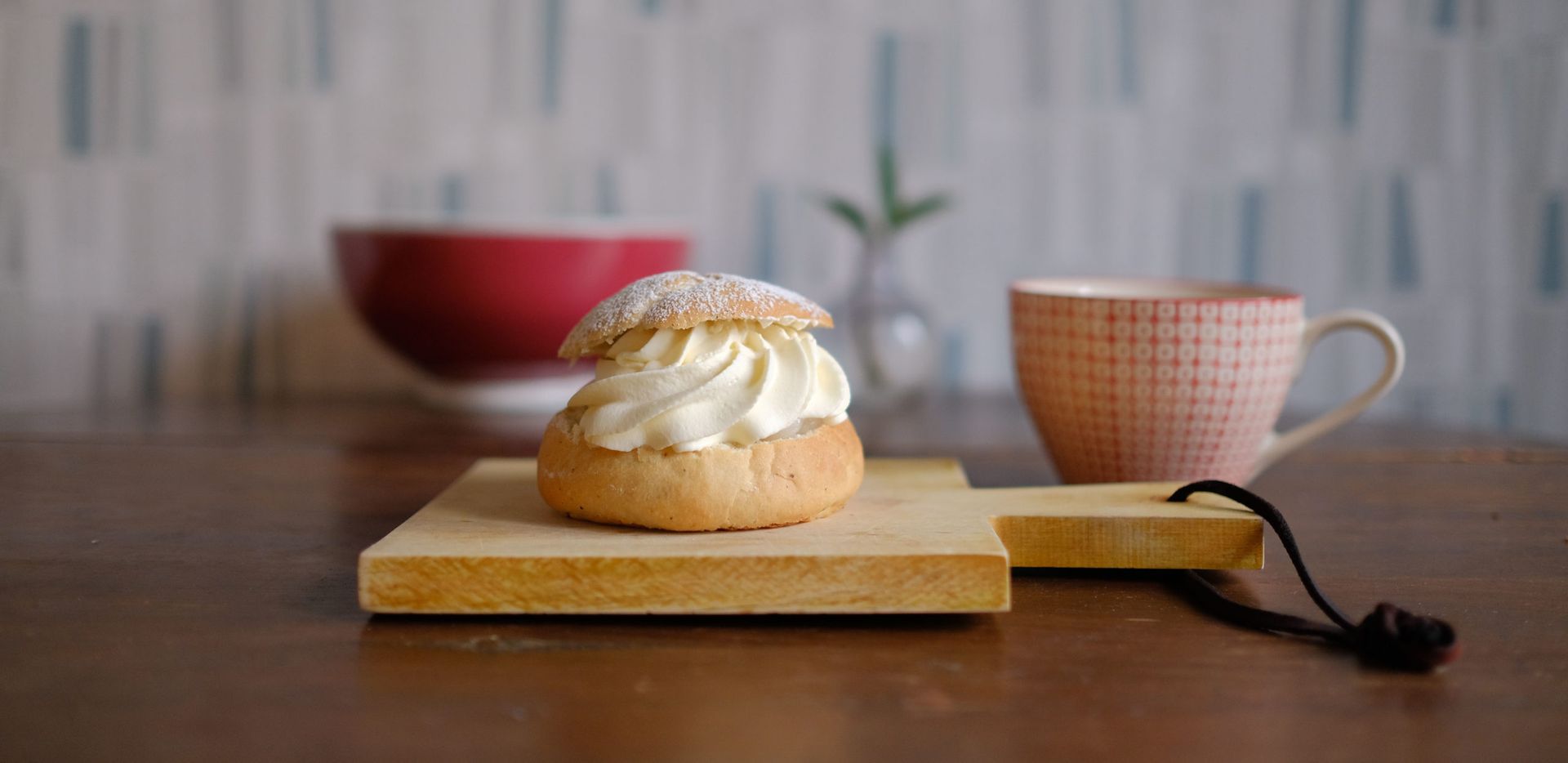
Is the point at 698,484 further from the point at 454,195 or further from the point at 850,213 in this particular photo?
the point at 454,195

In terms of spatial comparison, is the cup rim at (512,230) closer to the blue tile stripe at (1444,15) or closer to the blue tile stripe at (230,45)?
the blue tile stripe at (230,45)

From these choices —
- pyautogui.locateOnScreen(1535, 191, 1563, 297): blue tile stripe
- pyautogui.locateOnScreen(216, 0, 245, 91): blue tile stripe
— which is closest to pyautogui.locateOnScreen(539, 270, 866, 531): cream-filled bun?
pyautogui.locateOnScreen(216, 0, 245, 91): blue tile stripe

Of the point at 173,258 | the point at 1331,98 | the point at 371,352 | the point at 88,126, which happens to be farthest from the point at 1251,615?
the point at 88,126

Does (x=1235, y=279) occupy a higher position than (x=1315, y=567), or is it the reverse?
(x=1235, y=279)

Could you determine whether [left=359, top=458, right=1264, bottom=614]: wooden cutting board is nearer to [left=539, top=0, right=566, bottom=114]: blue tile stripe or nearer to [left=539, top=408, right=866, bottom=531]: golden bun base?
[left=539, top=408, right=866, bottom=531]: golden bun base

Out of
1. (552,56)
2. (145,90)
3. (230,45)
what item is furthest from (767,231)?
(145,90)

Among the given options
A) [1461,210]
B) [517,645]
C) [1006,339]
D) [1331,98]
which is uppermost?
[1331,98]

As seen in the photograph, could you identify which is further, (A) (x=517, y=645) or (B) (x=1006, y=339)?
(B) (x=1006, y=339)

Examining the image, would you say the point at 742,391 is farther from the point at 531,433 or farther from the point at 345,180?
the point at 345,180

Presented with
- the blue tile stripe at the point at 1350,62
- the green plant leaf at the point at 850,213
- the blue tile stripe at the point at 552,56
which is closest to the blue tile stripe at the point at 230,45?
the blue tile stripe at the point at 552,56
